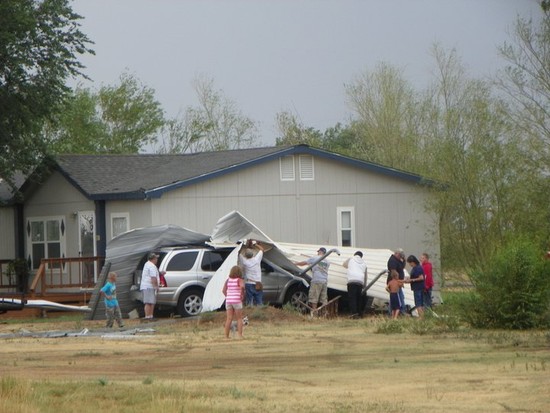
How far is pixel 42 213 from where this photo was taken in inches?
1507

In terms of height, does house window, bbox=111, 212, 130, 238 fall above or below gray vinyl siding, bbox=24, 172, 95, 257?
below

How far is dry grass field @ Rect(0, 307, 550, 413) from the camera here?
1448 centimetres

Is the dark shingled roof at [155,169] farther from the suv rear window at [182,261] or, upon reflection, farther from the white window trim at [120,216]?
the suv rear window at [182,261]

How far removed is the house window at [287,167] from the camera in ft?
118

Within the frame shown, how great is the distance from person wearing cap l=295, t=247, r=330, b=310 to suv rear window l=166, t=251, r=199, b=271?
3.00 metres

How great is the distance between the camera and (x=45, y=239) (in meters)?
38.2

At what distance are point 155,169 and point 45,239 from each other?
13.8 ft

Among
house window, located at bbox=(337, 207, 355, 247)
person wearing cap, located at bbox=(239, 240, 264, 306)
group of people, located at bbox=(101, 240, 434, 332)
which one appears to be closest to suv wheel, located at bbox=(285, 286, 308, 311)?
group of people, located at bbox=(101, 240, 434, 332)

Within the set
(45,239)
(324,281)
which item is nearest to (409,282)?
(324,281)

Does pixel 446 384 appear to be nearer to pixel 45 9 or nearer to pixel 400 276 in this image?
pixel 400 276

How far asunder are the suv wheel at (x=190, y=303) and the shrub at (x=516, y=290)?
7.98 meters

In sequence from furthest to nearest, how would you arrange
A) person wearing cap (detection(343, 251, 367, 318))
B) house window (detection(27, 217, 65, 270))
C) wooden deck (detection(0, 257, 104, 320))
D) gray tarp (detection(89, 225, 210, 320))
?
house window (detection(27, 217, 65, 270)) → wooden deck (detection(0, 257, 104, 320)) → gray tarp (detection(89, 225, 210, 320)) → person wearing cap (detection(343, 251, 367, 318))

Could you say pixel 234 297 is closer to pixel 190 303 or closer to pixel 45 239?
pixel 190 303

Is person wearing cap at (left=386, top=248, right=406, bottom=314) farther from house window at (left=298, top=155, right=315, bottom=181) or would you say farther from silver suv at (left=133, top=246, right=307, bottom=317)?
house window at (left=298, top=155, right=315, bottom=181)
